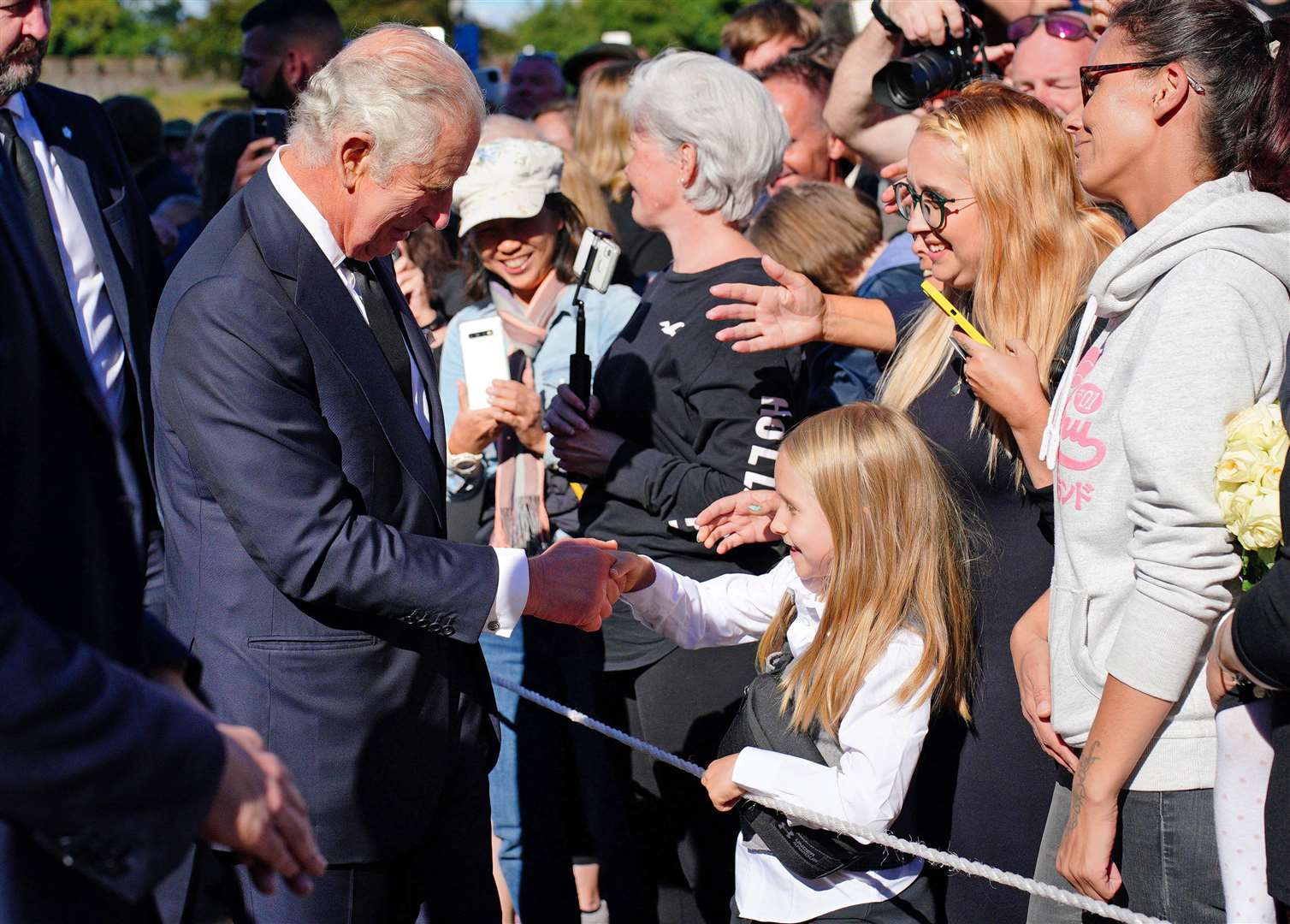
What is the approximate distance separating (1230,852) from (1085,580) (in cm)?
47

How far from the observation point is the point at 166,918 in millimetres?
2082

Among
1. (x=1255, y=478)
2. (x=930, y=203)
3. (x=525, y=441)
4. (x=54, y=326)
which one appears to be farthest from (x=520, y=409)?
(x=1255, y=478)

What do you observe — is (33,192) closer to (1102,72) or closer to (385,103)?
(385,103)

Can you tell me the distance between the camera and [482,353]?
3.63 metres

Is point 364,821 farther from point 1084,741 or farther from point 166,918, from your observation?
point 1084,741

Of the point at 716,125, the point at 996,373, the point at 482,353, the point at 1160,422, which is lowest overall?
the point at 482,353

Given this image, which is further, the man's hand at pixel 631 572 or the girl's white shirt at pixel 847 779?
the man's hand at pixel 631 572

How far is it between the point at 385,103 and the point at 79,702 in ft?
4.44

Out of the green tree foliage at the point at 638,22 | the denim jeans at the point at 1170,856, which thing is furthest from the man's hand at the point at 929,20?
the green tree foliage at the point at 638,22

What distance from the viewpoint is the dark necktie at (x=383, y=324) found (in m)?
2.48

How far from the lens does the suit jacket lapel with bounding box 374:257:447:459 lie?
2582 millimetres

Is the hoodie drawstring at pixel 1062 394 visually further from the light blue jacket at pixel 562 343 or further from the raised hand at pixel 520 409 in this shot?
the light blue jacket at pixel 562 343

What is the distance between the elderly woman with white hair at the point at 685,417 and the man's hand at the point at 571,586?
0.55m

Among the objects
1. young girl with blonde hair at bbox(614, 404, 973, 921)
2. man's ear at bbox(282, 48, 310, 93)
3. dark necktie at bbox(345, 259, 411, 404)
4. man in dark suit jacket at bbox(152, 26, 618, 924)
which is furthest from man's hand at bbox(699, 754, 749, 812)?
man's ear at bbox(282, 48, 310, 93)
